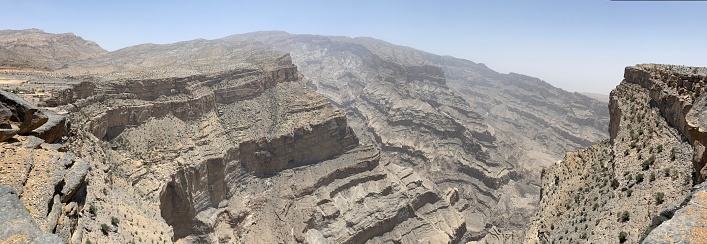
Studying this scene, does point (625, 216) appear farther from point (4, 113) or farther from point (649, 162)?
point (4, 113)

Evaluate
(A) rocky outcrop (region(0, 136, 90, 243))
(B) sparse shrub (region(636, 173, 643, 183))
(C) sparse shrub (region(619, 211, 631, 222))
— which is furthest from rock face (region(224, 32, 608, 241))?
(A) rocky outcrop (region(0, 136, 90, 243))

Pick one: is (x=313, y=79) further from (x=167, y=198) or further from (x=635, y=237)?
(x=635, y=237)

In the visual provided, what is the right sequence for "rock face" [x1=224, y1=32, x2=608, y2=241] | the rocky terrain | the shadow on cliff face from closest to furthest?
1. the rocky terrain
2. the shadow on cliff face
3. "rock face" [x1=224, y1=32, x2=608, y2=241]

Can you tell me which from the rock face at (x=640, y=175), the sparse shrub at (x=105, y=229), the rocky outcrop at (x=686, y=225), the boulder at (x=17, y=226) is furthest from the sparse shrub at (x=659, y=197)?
the sparse shrub at (x=105, y=229)

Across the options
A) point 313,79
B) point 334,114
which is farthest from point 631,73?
point 313,79

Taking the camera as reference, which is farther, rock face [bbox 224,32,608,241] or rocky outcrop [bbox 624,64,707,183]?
rock face [bbox 224,32,608,241]

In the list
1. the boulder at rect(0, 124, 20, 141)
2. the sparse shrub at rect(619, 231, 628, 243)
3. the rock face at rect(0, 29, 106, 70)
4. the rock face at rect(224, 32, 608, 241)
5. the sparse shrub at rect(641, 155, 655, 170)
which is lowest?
the rock face at rect(224, 32, 608, 241)

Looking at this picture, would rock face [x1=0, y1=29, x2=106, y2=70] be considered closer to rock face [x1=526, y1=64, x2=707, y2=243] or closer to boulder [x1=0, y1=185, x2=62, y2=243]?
boulder [x1=0, y1=185, x2=62, y2=243]
